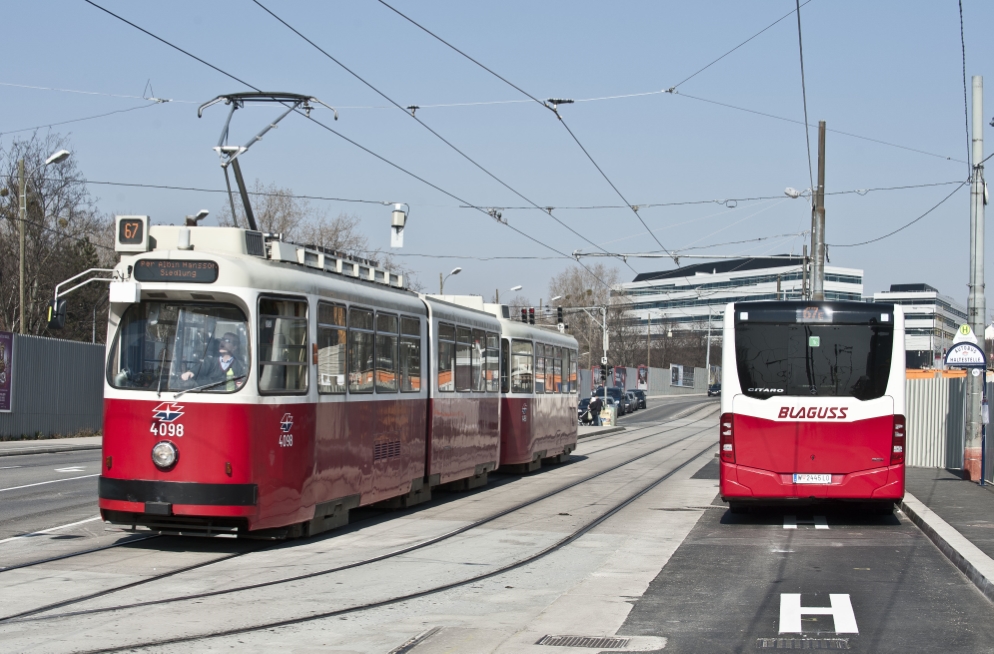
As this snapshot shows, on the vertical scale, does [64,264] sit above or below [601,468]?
above

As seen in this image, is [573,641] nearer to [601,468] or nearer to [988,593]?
[988,593]

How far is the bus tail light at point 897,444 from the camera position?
13367 mm

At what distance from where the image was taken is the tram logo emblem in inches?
423

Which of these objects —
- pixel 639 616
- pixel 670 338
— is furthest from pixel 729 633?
pixel 670 338

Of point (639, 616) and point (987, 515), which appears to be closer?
point (639, 616)

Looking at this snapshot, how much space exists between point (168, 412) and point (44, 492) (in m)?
6.72

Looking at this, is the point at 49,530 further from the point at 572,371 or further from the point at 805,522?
the point at 572,371

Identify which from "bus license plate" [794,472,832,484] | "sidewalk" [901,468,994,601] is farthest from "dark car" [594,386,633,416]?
"bus license plate" [794,472,832,484]

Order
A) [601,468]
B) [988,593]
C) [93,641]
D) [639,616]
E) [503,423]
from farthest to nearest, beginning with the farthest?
[601,468]
[503,423]
[988,593]
[639,616]
[93,641]

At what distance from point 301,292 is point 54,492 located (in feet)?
23.2

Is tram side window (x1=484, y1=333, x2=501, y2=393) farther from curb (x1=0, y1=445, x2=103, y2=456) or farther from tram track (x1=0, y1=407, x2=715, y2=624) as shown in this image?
curb (x1=0, y1=445, x2=103, y2=456)

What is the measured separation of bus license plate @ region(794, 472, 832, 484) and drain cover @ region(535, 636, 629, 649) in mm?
6687

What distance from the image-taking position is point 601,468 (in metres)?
24.2

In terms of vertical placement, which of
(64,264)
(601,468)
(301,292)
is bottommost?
(601,468)
